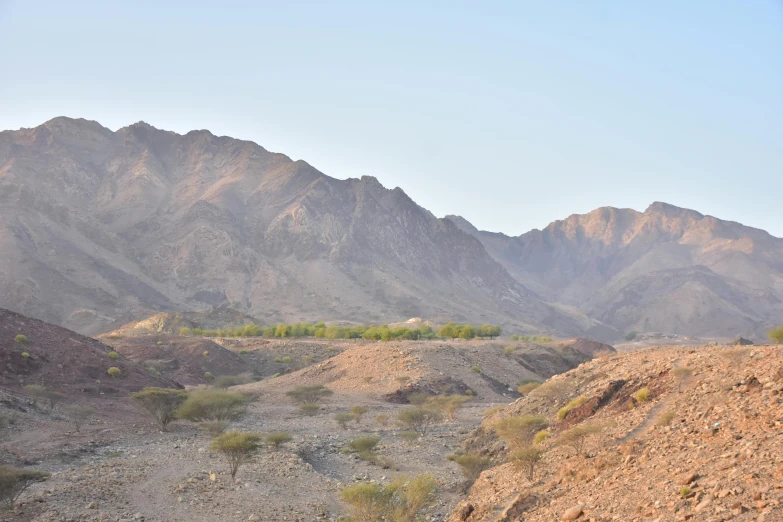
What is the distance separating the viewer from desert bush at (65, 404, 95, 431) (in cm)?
3094

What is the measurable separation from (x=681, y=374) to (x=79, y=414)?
86.6 feet

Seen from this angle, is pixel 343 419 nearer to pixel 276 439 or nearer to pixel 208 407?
pixel 208 407

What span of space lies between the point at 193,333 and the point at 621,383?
7809cm

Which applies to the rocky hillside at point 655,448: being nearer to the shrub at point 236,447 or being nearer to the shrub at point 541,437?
the shrub at point 541,437

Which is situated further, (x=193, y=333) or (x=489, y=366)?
(x=193, y=333)

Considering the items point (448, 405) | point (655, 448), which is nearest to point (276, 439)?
point (448, 405)

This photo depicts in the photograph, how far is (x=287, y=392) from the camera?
50000mm

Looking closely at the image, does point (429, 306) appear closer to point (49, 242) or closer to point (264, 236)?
point (264, 236)

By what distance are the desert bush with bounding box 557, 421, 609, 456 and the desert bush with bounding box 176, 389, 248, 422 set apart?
19.6m

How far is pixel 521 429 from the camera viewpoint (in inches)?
968

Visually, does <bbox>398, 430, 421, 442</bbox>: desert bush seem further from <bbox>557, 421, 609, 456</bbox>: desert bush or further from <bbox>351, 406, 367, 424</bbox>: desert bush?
<bbox>557, 421, 609, 456</bbox>: desert bush

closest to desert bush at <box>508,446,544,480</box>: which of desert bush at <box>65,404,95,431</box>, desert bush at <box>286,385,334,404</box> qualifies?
desert bush at <box>65,404,95,431</box>

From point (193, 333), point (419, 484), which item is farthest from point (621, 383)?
point (193, 333)

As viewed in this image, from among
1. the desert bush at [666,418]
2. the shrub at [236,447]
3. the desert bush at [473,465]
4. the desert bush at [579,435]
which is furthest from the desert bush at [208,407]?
the desert bush at [666,418]
